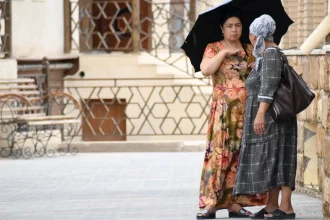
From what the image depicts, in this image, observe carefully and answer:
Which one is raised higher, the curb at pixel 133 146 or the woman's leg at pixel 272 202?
the woman's leg at pixel 272 202

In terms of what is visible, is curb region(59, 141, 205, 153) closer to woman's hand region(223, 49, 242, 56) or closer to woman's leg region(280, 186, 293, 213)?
woman's hand region(223, 49, 242, 56)

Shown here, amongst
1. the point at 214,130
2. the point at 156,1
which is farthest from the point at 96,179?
the point at 156,1

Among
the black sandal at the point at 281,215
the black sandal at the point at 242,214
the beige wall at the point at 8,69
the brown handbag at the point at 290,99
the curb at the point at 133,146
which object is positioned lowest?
the curb at the point at 133,146

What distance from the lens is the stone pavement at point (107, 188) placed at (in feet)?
36.7

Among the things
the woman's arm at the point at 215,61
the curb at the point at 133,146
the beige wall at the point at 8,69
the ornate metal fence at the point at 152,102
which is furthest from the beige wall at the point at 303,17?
the ornate metal fence at the point at 152,102

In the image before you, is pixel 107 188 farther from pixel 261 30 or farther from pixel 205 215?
pixel 261 30

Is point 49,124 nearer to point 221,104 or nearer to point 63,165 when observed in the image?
point 63,165

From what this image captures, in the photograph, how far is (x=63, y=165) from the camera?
17125 millimetres

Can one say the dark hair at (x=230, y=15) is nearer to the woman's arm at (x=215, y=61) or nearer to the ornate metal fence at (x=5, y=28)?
the woman's arm at (x=215, y=61)

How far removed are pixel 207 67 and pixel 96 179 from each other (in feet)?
15.5

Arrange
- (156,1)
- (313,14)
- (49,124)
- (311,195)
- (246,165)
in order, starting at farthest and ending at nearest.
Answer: (156,1)
(49,124)
(313,14)
(311,195)
(246,165)

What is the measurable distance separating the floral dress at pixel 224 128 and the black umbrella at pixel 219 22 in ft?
0.73

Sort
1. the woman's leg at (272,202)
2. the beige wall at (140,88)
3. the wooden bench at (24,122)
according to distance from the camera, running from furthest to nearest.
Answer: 1. the beige wall at (140,88)
2. the wooden bench at (24,122)
3. the woman's leg at (272,202)

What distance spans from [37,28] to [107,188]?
934 centimetres
